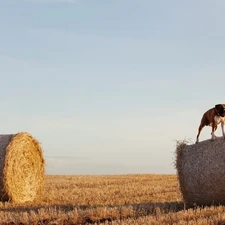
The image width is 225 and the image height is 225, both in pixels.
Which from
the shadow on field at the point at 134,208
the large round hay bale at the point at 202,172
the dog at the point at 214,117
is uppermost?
the dog at the point at 214,117

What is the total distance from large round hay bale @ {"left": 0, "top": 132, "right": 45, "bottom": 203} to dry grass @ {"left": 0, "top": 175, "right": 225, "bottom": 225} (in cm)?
49

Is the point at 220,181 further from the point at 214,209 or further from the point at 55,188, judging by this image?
the point at 55,188

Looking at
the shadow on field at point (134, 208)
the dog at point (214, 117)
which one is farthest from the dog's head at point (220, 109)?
the shadow on field at point (134, 208)

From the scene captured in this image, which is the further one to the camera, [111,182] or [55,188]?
[111,182]

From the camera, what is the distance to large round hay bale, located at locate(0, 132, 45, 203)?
1345 centimetres

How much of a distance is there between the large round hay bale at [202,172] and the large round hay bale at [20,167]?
4665 millimetres

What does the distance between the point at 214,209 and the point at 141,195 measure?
4.93 metres

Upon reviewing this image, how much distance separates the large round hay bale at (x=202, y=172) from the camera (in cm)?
1118

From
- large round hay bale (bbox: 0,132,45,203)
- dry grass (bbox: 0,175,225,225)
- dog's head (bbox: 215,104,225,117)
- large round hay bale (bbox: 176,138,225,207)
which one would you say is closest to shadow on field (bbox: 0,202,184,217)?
dry grass (bbox: 0,175,225,225)

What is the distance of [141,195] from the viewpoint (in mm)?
14867

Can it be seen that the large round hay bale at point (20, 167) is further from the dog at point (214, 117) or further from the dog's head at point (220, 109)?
the dog's head at point (220, 109)

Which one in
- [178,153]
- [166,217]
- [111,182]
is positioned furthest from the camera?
[111,182]

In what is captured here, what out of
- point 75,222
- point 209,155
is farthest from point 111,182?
point 75,222

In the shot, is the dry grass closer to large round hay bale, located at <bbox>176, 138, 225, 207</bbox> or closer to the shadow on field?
the shadow on field
